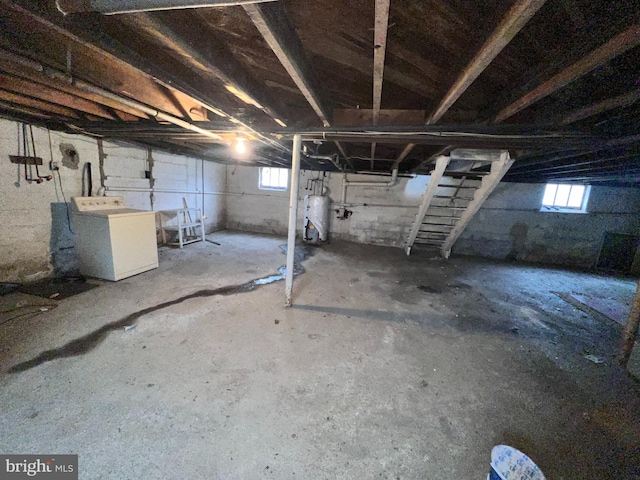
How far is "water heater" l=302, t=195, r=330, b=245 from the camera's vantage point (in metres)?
5.99

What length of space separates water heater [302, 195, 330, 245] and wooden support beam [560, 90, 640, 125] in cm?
452

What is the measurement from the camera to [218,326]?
2.37m

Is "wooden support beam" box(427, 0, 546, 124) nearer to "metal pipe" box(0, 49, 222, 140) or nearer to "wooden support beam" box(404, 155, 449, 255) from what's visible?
"wooden support beam" box(404, 155, 449, 255)

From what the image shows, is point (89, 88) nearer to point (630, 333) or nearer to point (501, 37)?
point (501, 37)

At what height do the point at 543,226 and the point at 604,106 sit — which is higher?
the point at 604,106

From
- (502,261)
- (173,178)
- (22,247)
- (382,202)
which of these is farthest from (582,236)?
(22,247)

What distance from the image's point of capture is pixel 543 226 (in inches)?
223

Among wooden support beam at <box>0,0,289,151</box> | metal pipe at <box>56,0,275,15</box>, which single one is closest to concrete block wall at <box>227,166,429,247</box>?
wooden support beam at <box>0,0,289,151</box>

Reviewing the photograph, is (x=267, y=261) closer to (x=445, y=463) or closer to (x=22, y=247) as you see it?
(x=22, y=247)

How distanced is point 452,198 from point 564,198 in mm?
3665

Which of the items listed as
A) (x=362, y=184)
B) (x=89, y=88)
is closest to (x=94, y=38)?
(x=89, y=88)

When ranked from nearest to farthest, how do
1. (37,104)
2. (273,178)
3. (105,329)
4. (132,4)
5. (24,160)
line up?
(132,4), (105,329), (37,104), (24,160), (273,178)

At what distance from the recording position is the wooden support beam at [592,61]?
94 cm

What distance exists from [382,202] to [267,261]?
3.45 m
